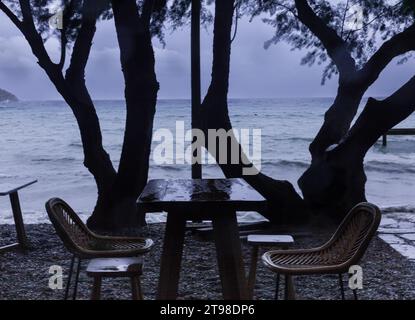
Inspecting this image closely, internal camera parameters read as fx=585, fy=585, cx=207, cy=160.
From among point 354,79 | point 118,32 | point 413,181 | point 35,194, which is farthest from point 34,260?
point 413,181

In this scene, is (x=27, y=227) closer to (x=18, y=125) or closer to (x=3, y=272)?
(x=3, y=272)

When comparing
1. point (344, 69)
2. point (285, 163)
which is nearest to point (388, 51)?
point (344, 69)

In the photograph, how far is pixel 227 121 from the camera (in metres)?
5.99

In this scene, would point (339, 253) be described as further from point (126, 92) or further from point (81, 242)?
point (126, 92)

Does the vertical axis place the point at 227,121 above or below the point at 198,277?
above

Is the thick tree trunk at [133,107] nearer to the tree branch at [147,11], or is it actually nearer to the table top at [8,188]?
the tree branch at [147,11]

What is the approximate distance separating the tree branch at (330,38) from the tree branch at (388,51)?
0.23 meters

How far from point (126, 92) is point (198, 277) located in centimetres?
250

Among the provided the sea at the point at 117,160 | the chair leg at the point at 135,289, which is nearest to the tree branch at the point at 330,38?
the sea at the point at 117,160

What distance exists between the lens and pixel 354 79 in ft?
20.3

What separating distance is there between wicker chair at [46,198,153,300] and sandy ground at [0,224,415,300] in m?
0.66

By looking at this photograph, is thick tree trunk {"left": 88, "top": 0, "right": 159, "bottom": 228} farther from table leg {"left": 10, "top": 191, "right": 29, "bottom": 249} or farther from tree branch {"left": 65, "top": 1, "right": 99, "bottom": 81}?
table leg {"left": 10, "top": 191, "right": 29, "bottom": 249}

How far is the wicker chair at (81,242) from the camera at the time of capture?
302cm

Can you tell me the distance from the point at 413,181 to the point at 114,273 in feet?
37.4
